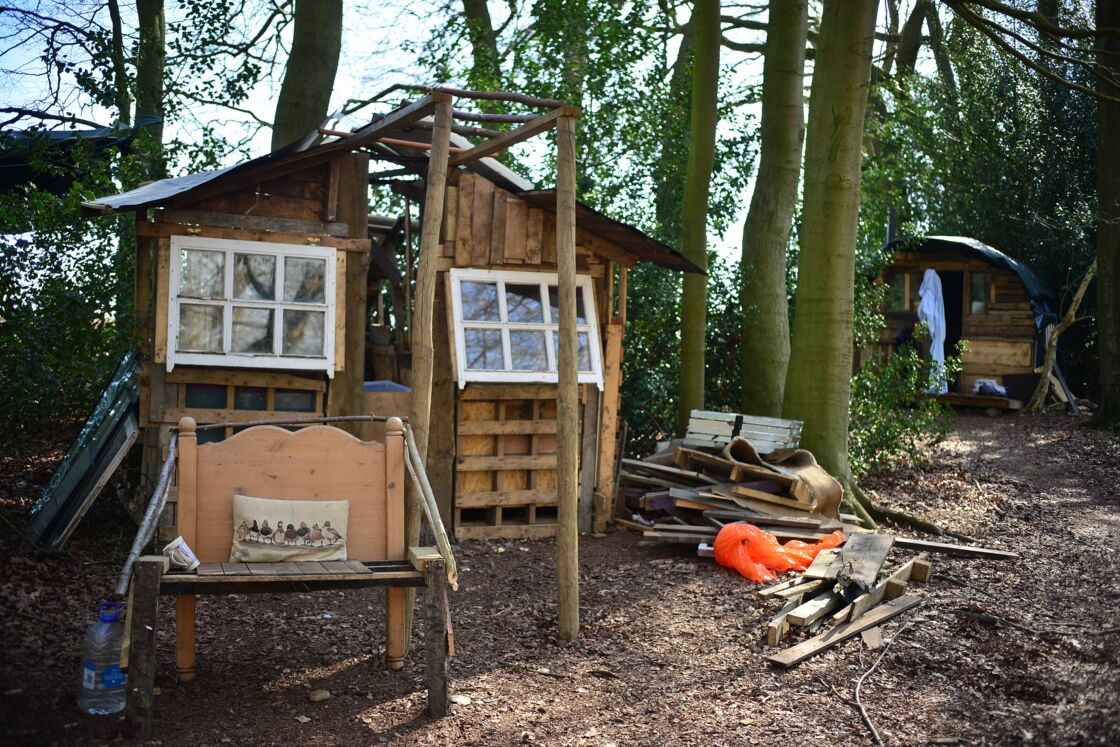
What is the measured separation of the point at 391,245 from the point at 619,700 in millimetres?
8447

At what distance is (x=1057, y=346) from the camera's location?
754 inches

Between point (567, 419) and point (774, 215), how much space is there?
261 inches

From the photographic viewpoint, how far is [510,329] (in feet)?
28.8

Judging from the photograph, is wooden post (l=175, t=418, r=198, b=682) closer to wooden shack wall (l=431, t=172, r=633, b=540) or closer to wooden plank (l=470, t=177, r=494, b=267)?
wooden shack wall (l=431, t=172, r=633, b=540)

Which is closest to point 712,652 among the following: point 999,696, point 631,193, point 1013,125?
point 999,696

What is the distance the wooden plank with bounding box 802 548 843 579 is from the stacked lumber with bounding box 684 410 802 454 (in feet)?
5.52

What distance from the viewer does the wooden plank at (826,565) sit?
266 inches

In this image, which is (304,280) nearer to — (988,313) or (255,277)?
(255,277)

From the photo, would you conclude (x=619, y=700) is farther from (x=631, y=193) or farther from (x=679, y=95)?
(x=679, y=95)

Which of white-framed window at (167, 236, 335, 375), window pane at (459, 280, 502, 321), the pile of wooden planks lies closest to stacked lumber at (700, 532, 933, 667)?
the pile of wooden planks

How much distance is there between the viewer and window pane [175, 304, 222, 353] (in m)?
7.85

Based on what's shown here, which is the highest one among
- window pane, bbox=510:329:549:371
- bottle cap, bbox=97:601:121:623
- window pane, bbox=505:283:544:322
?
window pane, bbox=505:283:544:322

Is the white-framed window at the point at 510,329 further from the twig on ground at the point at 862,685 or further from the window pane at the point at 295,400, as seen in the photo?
the twig on ground at the point at 862,685

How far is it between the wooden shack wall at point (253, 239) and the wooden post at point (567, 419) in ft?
9.17
